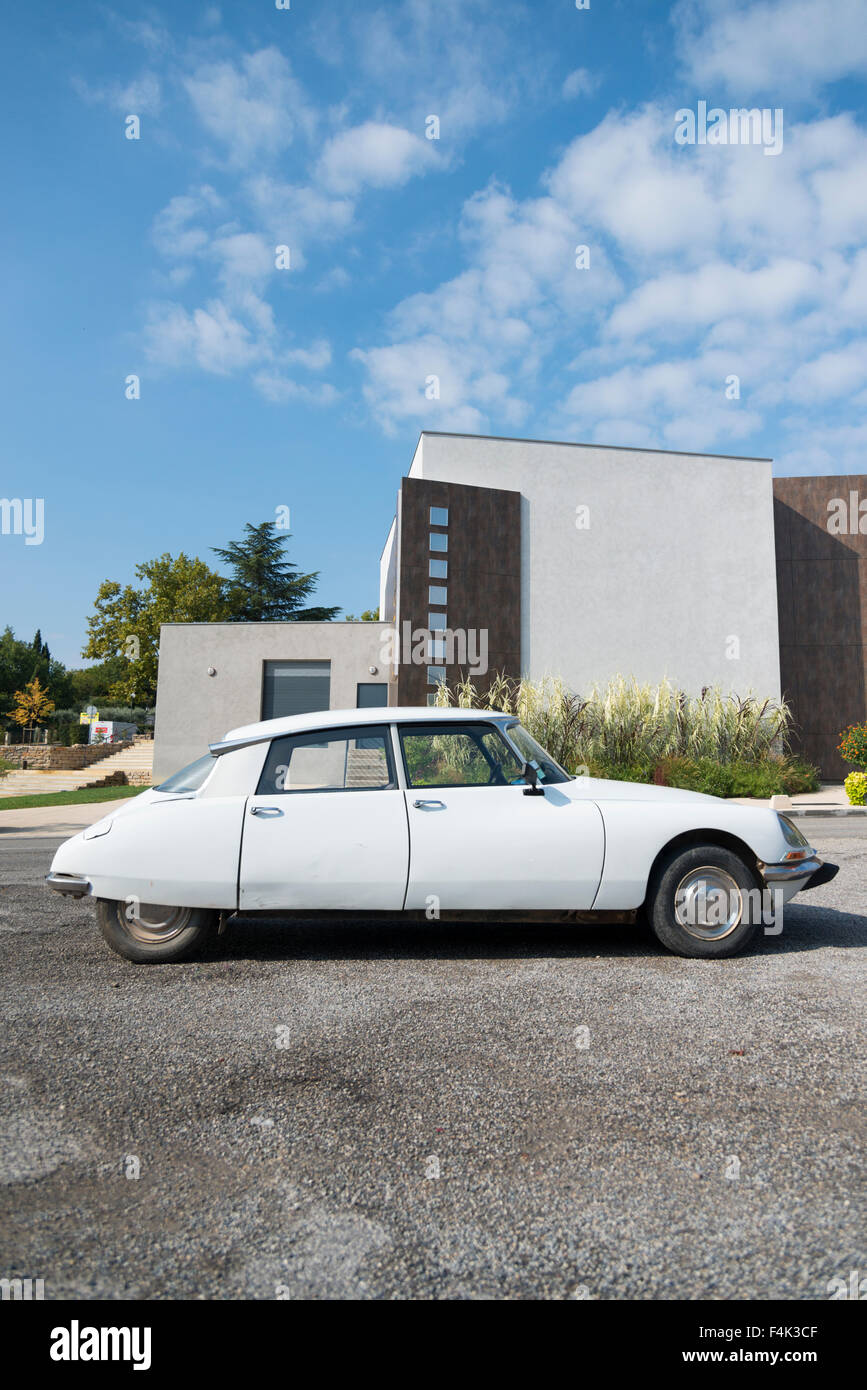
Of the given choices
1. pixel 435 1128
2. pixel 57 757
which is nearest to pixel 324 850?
pixel 435 1128

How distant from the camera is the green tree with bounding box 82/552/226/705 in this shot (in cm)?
4384

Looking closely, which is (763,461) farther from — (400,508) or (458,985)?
(458,985)

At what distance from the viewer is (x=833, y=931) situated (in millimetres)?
5004

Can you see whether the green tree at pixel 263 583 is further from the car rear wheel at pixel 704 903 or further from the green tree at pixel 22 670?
the car rear wheel at pixel 704 903

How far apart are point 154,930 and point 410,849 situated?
4.99 feet

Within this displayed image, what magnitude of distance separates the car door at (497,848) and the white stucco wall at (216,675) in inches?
749

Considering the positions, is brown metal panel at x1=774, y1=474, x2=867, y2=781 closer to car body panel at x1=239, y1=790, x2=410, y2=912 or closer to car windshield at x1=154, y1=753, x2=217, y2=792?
car body panel at x1=239, y1=790, x2=410, y2=912

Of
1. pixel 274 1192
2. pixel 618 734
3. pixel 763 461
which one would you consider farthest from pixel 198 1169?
pixel 763 461

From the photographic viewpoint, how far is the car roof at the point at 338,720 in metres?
4.45

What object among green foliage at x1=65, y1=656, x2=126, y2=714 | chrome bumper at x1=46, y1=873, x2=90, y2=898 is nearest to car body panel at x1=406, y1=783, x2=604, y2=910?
chrome bumper at x1=46, y1=873, x2=90, y2=898

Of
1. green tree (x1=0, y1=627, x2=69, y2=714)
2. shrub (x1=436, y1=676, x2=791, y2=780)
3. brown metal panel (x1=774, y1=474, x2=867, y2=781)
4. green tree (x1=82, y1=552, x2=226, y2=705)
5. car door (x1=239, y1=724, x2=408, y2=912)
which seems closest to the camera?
car door (x1=239, y1=724, x2=408, y2=912)

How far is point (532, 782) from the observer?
4289mm

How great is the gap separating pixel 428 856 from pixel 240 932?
1.80 metres

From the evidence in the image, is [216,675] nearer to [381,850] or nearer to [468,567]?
[468,567]
